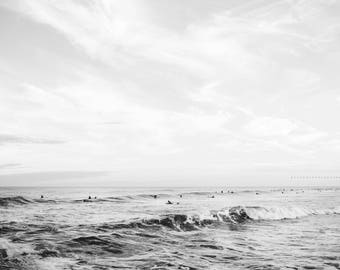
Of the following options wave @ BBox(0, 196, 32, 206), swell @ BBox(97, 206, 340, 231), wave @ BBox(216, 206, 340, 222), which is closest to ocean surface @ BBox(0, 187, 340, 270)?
swell @ BBox(97, 206, 340, 231)

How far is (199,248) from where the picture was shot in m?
14.8

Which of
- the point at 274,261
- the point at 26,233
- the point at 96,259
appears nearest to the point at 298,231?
the point at 274,261

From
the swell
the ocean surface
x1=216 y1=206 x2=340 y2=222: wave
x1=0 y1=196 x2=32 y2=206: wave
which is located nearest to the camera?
the ocean surface

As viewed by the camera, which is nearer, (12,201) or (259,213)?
(259,213)

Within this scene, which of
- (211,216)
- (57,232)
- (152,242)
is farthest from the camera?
(211,216)

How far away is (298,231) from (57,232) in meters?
14.4

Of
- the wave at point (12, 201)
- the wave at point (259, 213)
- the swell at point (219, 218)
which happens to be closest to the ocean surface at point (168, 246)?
the swell at point (219, 218)

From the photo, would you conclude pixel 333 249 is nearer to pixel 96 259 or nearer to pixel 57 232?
pixel 96 259

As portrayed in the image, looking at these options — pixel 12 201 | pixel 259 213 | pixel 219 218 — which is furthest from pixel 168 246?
pixel 12 201

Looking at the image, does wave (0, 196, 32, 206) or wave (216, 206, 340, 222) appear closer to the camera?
wave (216, 206, 340, 222)

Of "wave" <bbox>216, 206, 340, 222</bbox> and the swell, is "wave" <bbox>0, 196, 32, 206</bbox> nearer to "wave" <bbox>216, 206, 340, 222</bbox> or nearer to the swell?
the swell

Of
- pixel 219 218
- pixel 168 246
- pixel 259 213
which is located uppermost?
pixel 259 213

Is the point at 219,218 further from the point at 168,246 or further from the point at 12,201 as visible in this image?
the point at 12,201

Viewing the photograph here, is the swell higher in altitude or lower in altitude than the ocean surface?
higher
